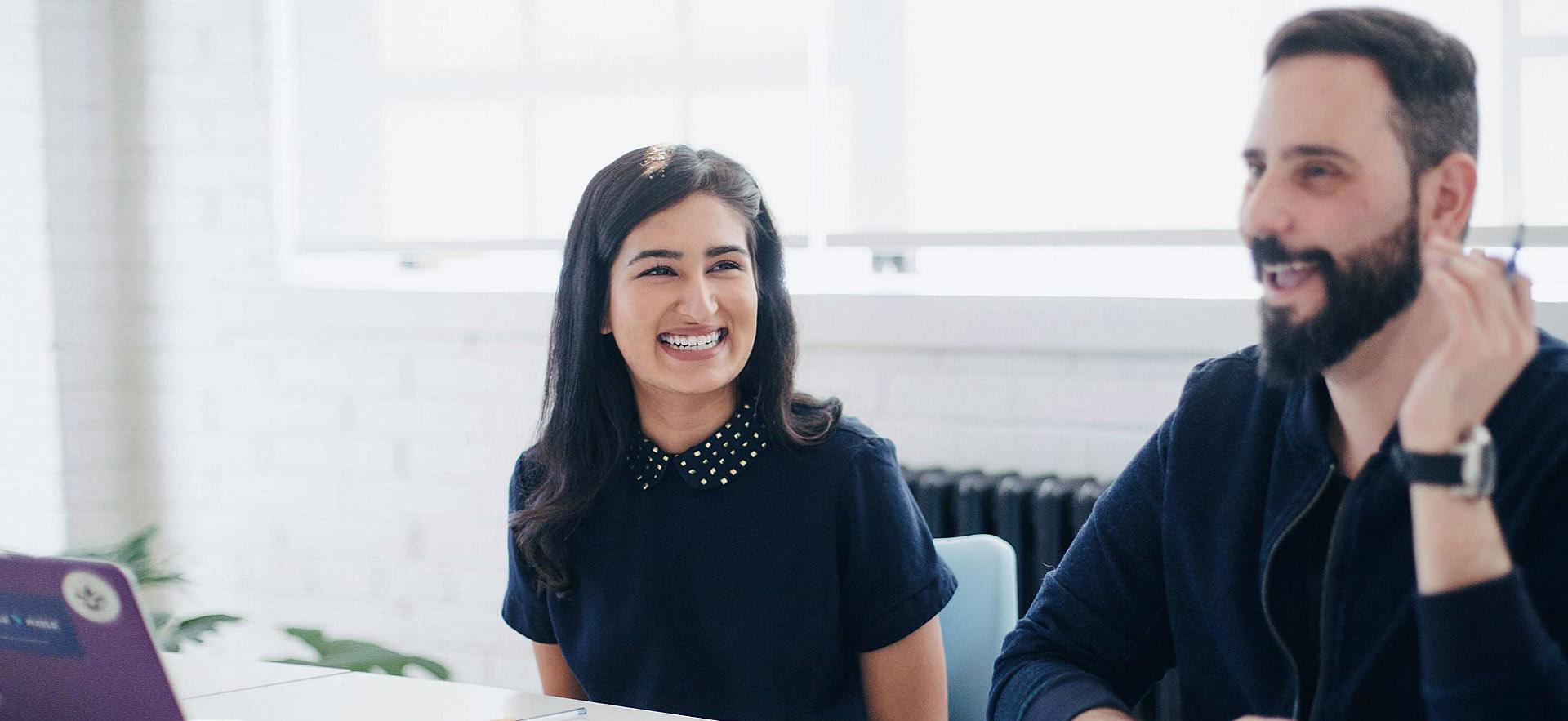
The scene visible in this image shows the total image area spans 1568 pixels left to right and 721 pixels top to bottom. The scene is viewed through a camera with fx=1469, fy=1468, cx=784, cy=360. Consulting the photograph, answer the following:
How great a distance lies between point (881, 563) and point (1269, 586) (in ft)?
1.79

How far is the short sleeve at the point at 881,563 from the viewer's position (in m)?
1.75

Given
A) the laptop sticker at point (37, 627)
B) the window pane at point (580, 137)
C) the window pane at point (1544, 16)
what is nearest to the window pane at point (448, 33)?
the window pane at point (580, 137)

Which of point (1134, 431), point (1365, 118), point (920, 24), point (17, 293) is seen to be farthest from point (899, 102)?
point (17, 293)

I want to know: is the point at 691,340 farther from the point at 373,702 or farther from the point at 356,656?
the point at 356,656

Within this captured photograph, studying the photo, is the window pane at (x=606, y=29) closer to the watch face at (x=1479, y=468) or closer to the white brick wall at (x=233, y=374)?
the white brick wall at (x=233, y=374)

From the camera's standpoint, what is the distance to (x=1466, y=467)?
3.59 ft

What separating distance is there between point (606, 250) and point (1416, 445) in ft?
3.34

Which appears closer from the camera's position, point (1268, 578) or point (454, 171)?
point (1268, 578)

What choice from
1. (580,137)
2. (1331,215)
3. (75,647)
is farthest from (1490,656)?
(580,137)

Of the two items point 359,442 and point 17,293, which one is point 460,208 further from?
point 17,293

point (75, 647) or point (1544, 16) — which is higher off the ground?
point (1544, 16)

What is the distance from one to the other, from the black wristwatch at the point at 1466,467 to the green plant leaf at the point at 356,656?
1838mm

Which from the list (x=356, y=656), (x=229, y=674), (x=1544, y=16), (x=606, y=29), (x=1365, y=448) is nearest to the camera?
(x=1365, y=448)

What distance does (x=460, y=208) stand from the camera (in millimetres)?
3100
